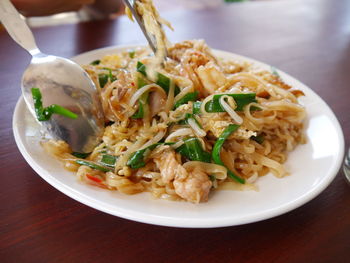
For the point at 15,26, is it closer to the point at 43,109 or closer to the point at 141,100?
the point at 43,109

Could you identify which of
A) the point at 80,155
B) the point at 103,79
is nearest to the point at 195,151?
the point at 80,155

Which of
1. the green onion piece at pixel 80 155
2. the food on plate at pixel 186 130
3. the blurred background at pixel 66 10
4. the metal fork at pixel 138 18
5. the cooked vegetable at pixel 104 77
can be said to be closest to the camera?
the food on plate at pixel 186 130

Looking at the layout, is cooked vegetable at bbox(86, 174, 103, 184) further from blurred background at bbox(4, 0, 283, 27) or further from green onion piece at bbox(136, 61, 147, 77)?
blurred background at bbox(4, 0, 283, 27)

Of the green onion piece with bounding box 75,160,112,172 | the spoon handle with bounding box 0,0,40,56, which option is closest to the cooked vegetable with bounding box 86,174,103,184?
A: the green onion piece with bounding box 75,160,112,172

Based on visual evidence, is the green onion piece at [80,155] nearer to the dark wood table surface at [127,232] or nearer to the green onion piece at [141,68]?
the dark wood table surface at [127,232]

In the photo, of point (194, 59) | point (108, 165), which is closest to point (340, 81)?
point (194, 59)

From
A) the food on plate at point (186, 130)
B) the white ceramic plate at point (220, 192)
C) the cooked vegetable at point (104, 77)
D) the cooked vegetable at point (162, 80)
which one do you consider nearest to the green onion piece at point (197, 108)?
the food on plate at point (186, 130)
